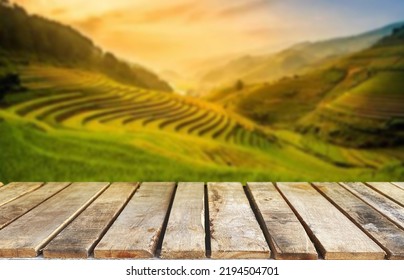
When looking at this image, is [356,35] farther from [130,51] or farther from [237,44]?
[130,51]

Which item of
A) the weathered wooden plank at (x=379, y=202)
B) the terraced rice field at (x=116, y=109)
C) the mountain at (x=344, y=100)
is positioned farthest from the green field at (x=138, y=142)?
the weathered wooden plank at (x=379, y=202)

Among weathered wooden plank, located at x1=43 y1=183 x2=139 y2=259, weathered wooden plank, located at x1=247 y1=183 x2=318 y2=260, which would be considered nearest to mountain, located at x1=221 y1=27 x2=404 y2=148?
weathered wooden plank, located at x1=247 y1=183 x2=318 y2=260

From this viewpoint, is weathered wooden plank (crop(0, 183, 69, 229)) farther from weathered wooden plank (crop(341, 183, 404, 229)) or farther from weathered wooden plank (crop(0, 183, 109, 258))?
Answer: weathered wooden plank (crop(341, 183, 404, 229))

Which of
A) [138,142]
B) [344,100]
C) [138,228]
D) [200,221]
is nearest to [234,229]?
Answer: [200,221]

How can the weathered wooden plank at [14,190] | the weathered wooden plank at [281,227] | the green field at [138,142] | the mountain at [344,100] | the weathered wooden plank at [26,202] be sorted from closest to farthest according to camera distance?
the weathered wooden plank at [281,227] → the weathered wooden plank at [26,202] → the weathered wooden plank at [14,190] → the green field at [138,142] → the mountain at [344,100]

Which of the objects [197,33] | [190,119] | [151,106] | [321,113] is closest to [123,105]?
[151,106]

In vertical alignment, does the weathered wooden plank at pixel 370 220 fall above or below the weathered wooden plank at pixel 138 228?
below

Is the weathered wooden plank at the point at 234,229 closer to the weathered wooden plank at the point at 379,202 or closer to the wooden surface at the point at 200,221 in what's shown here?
the wooden surface at the point at 200,221

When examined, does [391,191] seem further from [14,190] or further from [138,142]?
[138,142]
